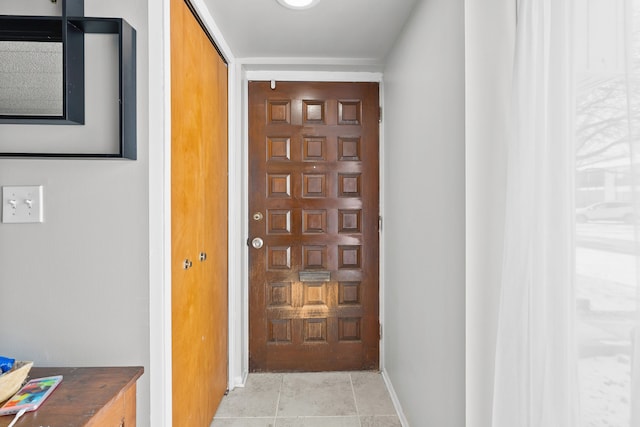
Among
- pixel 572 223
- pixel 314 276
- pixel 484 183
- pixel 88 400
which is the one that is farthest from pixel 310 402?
pixel 572 223

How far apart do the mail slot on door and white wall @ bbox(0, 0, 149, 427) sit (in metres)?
1.63

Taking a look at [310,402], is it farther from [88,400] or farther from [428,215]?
[88,400]

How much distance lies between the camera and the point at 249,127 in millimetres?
2953

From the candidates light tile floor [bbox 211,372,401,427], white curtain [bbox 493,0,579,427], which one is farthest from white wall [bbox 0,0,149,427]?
white curtain [bbox 493,0,579,427]

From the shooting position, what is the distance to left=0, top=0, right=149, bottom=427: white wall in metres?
1.39

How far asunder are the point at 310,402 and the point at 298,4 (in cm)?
227

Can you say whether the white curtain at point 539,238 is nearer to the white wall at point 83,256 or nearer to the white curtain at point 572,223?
the white curtain at point 572,223

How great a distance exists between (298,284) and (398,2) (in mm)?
1929

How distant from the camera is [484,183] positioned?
4.55 ft

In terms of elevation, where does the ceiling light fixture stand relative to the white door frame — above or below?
above

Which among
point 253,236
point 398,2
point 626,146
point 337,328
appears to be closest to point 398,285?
point 337,328

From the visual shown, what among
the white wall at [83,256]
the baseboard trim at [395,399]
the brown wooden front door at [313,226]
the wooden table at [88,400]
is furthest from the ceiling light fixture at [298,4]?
the baseboard trim at [395,399]

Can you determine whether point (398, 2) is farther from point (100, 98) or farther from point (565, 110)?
point (100, 98)

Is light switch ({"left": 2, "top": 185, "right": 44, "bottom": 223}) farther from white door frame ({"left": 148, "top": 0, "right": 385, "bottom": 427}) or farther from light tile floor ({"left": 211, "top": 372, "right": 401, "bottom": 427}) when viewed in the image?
light tile floor ({"left": 211, "top": 372, "right": 401, "bottom": 427})
